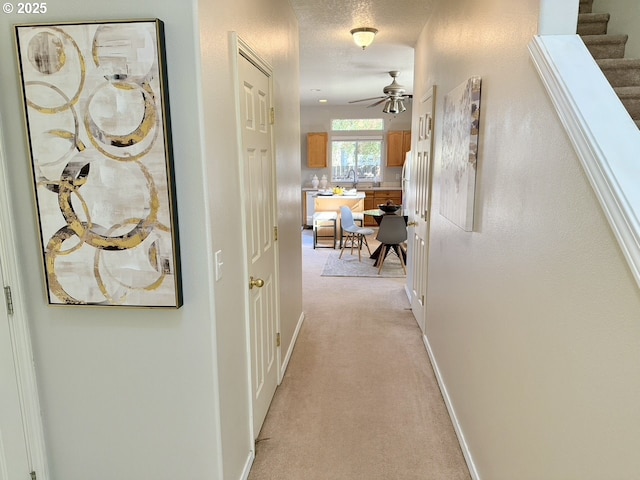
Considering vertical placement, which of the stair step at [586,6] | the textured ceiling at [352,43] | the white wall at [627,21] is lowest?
the white wall at [627,21]

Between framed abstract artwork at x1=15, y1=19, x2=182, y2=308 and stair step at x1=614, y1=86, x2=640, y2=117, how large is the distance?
182 centimetres

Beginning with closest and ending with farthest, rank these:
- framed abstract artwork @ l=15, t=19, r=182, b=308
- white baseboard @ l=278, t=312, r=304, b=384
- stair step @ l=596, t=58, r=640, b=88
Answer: framed abstract artwork @ l=15, t=19, r=182, b=308 < stair step @ l=596, t=58, r=640, b=88 < white baseboard @ l=278, t=312, r=304, b=384

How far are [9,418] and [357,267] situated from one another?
4678 mm

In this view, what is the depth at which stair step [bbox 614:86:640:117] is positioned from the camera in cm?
176

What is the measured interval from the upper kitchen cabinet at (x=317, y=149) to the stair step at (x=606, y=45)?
25.6 feet

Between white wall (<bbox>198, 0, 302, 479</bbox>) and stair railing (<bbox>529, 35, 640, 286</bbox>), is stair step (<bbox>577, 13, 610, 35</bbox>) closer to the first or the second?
stair railing (<bbox>529, 35, 640, 286</bbox>)

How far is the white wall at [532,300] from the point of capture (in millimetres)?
949

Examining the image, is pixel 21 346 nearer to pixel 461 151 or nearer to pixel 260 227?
pixel 260 227

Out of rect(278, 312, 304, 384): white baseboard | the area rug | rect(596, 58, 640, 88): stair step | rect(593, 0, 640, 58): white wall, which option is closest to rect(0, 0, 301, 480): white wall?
rect(278, 312, 304, 384): white baseboard

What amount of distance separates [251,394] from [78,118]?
1.45 metres

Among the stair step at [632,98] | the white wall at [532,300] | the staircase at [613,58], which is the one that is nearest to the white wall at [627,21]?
the staircase at [613,58]

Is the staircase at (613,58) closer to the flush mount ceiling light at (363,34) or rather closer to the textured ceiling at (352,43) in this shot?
the textured ceiling at (352,43)

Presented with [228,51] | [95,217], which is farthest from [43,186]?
[228,51]

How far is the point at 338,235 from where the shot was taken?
7.79 m
